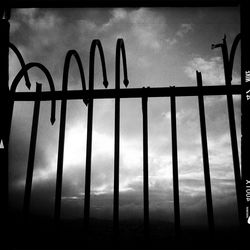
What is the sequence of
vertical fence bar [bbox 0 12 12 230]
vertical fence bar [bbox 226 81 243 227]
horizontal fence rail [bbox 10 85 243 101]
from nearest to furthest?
vertical fence bar [bbox 0 12 12 230] < vertical fence bar [bbox 226 81 243 227] < horizontal fence rail [bbox 10 85 243 101]

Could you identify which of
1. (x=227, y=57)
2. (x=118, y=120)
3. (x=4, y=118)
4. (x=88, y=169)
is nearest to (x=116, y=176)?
(x=88, y=169)

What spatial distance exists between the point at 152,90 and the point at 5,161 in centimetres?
145

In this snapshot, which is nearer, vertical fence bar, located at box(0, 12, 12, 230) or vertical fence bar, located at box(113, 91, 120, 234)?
vertical fence bar, located at box(0, 12, 12, 230)

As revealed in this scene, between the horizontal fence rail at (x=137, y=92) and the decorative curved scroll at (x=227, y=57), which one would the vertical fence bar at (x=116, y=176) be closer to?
the horizontal fence rail at (x=137, y=92)

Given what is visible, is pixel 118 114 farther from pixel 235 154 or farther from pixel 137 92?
pixel 235 154

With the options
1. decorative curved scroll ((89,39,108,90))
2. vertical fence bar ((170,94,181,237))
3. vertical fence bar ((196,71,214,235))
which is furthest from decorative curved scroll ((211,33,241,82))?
decorative curved scroll ((89,39,108,90))

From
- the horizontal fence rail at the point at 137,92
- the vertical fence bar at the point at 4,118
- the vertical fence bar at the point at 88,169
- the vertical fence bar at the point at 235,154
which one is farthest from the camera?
the horizontal fence rail at the point at 137,92

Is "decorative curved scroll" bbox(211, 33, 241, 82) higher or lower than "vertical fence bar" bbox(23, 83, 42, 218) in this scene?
higher

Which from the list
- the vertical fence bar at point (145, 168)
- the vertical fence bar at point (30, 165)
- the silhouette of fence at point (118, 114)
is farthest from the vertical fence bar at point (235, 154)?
the vertical fence bar at point (30, 165)

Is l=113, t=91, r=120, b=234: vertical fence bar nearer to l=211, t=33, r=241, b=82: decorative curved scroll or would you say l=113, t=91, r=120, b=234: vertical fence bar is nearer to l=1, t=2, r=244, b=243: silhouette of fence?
l=1, t=2, r=244, b=243: silhouette of fence

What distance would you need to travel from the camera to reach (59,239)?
2.37m

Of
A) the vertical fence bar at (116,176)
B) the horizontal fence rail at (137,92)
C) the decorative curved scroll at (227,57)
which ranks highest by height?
the decorative curved scroll at (227,57)
